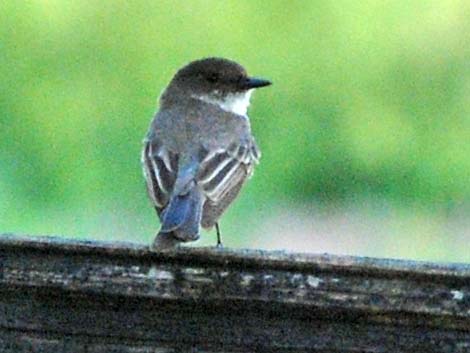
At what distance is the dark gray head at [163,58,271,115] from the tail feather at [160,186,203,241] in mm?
1288

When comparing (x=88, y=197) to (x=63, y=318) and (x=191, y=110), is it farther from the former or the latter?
(x=63, y=318)

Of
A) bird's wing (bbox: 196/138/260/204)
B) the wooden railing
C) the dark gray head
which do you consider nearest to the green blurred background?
the dark gray head

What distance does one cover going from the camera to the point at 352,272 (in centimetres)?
211

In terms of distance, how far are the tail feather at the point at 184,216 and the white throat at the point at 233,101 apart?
1.21 metres

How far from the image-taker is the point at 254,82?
498 centimetres

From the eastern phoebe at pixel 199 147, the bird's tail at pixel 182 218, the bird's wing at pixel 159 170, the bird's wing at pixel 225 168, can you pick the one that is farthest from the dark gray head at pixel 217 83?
the bird's tail at pixel 182 218

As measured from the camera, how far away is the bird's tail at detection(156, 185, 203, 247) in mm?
2739

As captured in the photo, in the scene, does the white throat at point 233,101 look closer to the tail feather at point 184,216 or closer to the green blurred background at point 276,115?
the green blurred background at point 276,115

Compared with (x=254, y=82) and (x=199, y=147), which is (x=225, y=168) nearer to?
(x=199, y=147)

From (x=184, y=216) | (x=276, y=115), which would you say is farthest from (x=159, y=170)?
(x=276, y=115)

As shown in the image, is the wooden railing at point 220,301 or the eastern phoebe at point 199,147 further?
the eastern phoebe at point 199,147

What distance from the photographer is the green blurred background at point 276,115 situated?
494 cm

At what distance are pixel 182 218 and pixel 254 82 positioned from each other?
1.68m

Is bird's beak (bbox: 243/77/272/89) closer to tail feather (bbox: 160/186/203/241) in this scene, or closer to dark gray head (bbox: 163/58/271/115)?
dark gray head (bbox: 163/58/271/115)
